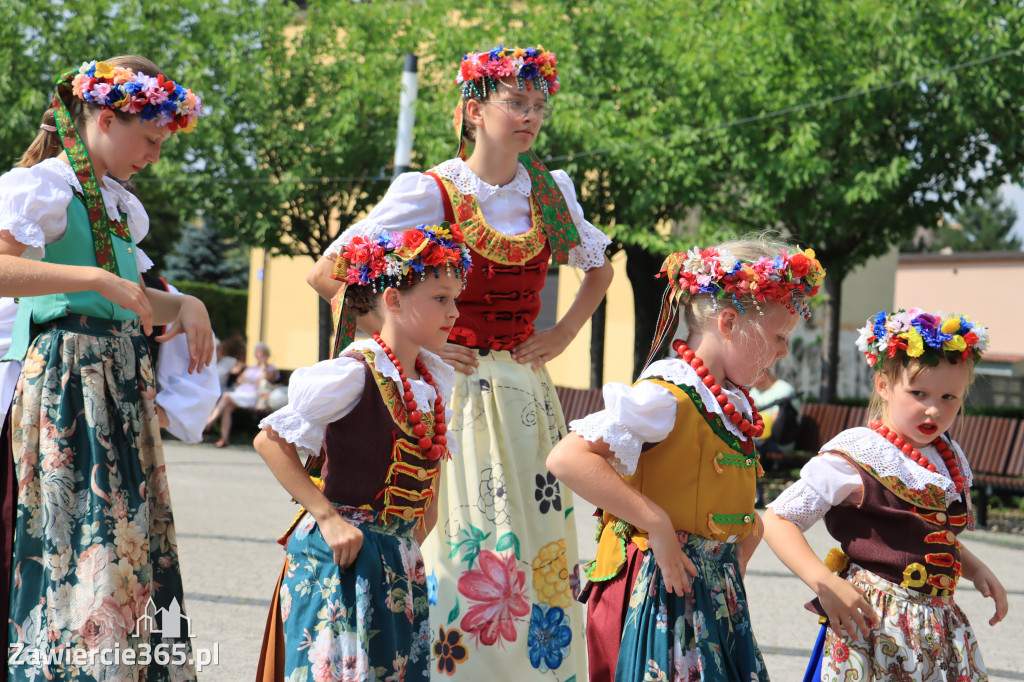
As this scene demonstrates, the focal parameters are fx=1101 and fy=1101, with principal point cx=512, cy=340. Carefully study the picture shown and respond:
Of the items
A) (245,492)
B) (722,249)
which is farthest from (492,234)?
(245,492)

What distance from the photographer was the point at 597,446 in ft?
7.72

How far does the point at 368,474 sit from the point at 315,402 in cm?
23

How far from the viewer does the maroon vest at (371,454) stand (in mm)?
2547

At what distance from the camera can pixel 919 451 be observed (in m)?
3.05

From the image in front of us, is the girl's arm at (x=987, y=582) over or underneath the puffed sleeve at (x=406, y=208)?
underneath

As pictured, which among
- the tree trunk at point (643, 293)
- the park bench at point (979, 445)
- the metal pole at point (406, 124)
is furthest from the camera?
the tree trunk at point (643, 293)

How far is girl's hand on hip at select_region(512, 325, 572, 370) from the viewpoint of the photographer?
3486 mm

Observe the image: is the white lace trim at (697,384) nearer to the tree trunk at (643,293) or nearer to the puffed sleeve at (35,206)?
the puffed sleeve at (35,206)

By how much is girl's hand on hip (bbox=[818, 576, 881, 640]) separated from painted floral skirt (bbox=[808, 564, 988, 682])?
0.47 feet

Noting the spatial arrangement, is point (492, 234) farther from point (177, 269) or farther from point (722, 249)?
point (177, 269)

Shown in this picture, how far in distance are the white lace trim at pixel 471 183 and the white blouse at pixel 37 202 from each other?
113cm

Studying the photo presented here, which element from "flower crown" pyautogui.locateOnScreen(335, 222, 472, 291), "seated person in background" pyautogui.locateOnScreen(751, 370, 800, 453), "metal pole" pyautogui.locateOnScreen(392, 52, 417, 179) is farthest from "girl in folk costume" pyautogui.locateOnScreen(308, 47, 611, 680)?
"seated person in background" pyautogui.locateOnScreen(751, 370, 800, 453)

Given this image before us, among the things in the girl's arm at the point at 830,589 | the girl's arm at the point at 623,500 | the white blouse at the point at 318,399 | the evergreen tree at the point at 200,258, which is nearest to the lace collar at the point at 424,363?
the white blouse at the point at 318,399

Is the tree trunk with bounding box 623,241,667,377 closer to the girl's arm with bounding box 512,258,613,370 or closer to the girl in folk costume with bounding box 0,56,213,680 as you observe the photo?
the girl's arm with bounding box 512,258,613,370
